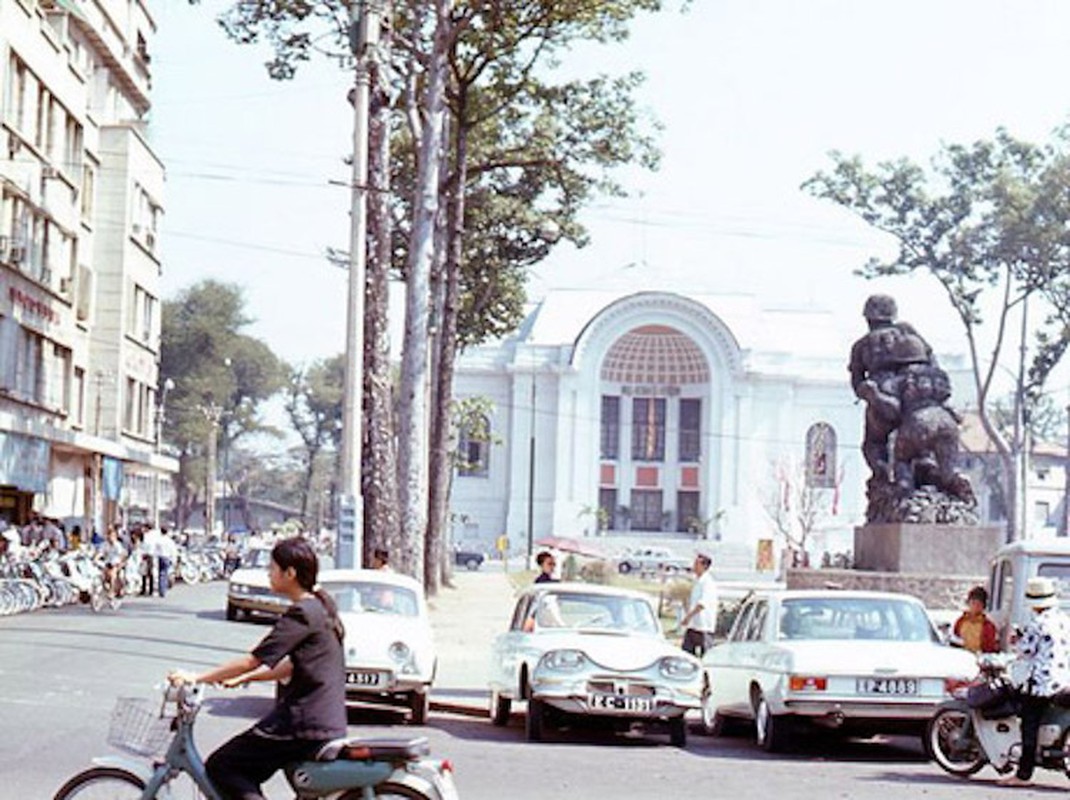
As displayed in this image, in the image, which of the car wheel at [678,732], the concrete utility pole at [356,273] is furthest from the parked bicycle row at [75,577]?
the car wheel at [678,732]

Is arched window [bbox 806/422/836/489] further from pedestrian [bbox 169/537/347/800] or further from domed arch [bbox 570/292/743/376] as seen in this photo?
pedestrian [bbox 169/537/347/800]

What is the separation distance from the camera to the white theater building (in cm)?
9956

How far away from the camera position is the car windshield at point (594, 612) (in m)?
17.6

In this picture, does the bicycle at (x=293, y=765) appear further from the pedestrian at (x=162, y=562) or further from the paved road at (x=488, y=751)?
the pedestrian at (x=162, y=562)

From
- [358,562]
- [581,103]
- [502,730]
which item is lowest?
[502,730]

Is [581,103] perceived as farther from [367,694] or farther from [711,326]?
[711,326]

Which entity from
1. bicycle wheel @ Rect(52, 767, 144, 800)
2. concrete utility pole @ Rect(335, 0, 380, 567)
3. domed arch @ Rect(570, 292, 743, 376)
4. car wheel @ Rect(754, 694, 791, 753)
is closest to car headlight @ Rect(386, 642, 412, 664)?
car wheel @ Rect(754, 694, 791, 753)

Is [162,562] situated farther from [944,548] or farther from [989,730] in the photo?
[989,730]

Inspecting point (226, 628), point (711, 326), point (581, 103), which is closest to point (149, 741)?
point (226, 628)

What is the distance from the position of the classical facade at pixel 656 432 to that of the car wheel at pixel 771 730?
265 feet

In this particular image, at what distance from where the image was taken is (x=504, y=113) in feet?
147

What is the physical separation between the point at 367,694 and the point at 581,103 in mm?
26260

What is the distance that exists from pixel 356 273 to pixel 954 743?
42.3 ft

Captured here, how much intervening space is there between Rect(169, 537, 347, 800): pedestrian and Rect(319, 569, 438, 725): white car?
30.9ft
